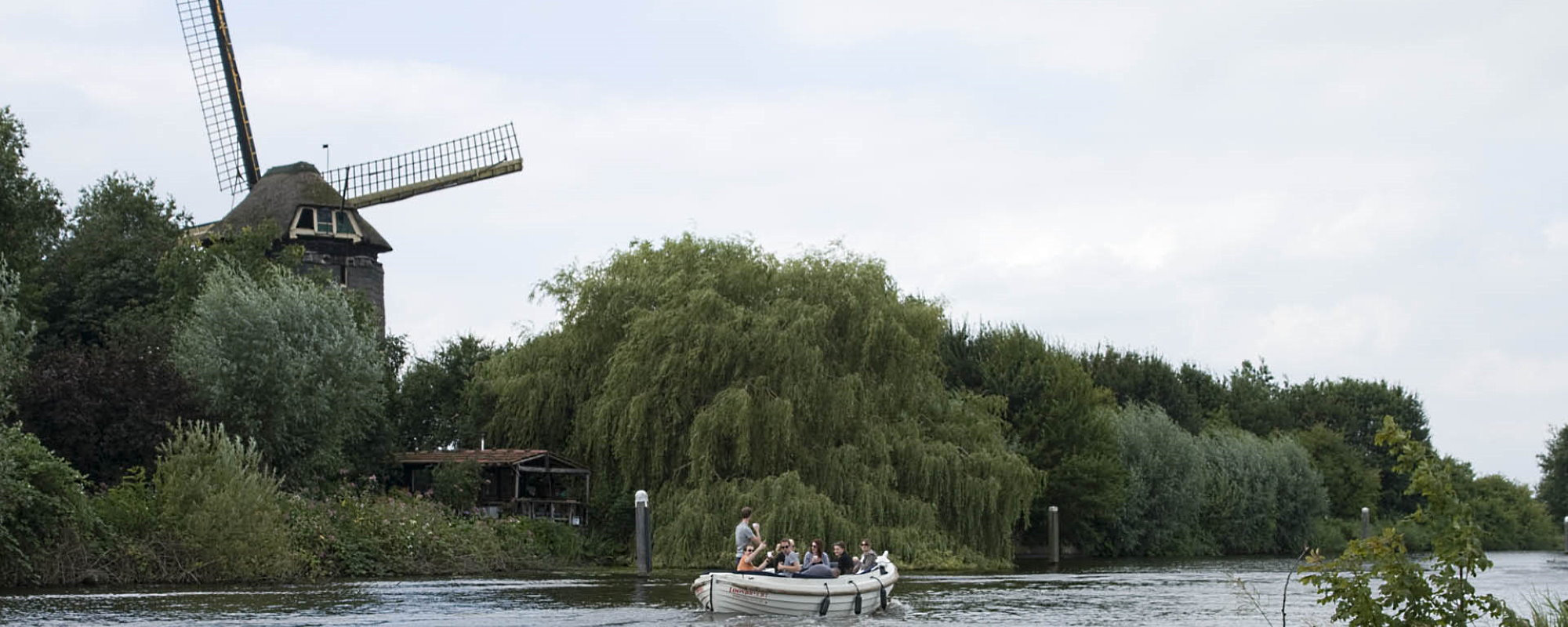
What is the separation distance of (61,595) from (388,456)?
20.0 m

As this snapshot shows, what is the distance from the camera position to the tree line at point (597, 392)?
133 ft

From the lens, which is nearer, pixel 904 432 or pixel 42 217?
pixel 904 432

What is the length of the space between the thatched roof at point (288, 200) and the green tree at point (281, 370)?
1662 cm

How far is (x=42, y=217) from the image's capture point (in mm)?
52031

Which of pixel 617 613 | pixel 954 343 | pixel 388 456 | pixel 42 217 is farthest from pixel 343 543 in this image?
pixel 954 343

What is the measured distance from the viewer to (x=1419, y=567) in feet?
43.0

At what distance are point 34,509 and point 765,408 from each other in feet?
59.4

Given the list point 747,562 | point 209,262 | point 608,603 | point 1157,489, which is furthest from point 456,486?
point 1157,489

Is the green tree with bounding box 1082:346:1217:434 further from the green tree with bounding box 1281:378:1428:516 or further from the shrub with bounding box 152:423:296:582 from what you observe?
the shrub with bounding box 152:423:296:582

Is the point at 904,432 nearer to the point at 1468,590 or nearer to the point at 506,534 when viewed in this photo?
the point at 506,534

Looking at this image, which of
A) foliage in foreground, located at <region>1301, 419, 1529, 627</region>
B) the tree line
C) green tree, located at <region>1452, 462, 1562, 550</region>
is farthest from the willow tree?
green tree, located at <region>1452, 462, 1562, 550</region>

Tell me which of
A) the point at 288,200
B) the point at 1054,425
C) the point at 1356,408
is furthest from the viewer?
Answer: the point at 1356,408

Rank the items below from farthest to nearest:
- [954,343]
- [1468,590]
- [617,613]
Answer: [954,343]
[617,613]
[1468,590]

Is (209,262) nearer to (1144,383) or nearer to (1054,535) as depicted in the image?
(1054,535)
